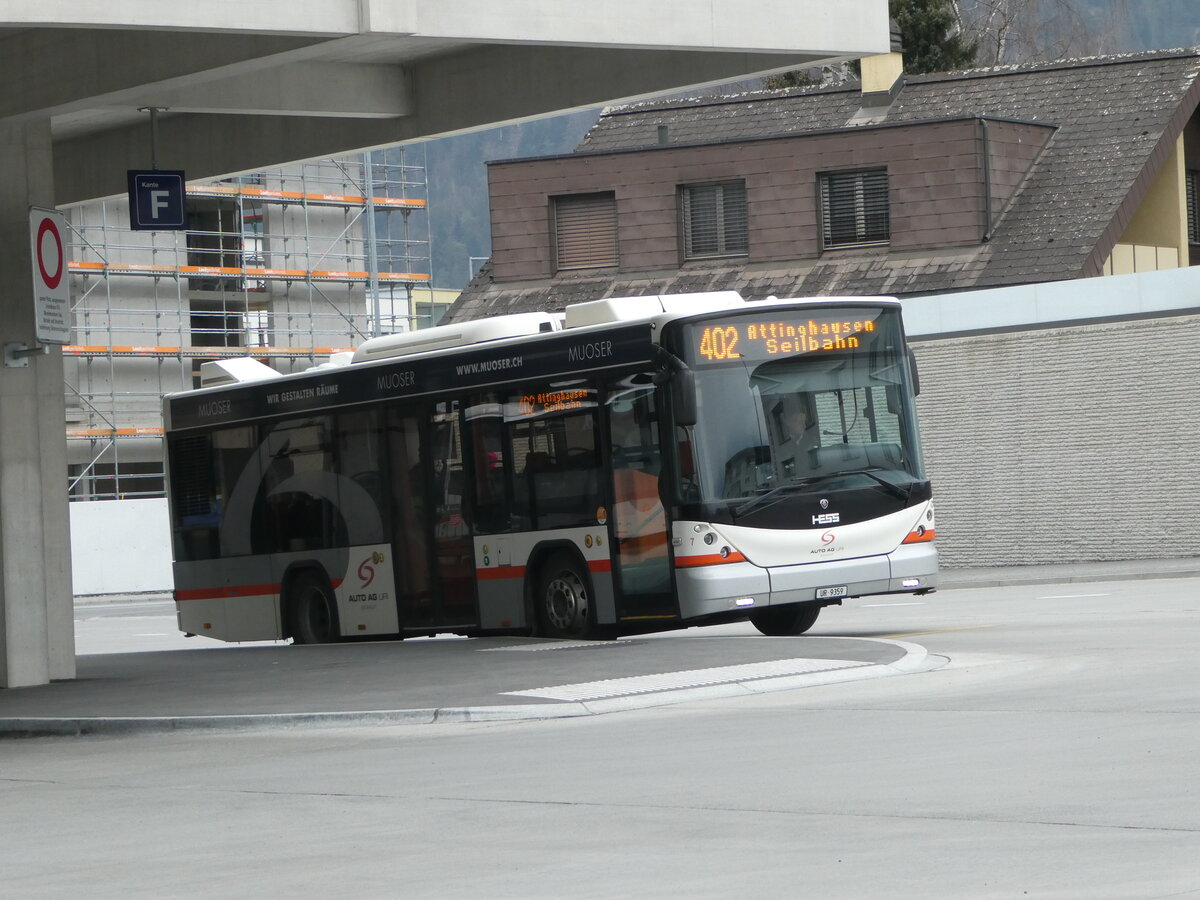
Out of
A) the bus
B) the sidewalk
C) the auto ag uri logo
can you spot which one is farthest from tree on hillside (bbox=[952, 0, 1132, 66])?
the auto ag uri logo

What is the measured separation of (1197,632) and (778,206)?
22.6 meters

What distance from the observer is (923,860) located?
23.2 ft

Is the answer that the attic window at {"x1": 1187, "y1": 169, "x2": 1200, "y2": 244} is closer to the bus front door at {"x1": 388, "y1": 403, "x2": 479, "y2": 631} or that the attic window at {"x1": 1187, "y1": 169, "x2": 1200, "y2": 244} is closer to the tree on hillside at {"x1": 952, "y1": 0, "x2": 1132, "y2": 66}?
the tree on hillside at {"x1": 952, "y1": 0, "x2": 1132, "y2": 66}

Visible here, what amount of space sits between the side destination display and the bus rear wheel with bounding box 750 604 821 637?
3006 mm

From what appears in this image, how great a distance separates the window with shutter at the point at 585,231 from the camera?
40.3 metres

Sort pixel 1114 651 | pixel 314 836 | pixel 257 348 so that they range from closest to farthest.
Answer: pixel 314 836, pixel 1114 651, pixel 257 348

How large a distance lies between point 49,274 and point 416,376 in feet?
15.1

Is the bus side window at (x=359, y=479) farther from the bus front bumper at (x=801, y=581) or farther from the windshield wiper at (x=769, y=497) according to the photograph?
the windshield wiper at (x=769, y=497)

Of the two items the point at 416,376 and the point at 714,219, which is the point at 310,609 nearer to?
the point at 416,376

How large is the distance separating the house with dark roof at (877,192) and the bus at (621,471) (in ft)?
55.6

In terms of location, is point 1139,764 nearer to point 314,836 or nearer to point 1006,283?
point 314,836

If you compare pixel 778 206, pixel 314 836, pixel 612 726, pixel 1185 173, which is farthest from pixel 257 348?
pixel 314 836

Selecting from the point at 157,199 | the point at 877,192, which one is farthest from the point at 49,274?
the point at 877,192

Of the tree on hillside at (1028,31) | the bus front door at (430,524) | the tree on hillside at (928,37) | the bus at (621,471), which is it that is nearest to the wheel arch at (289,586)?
the bus at (621,471)
